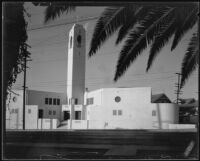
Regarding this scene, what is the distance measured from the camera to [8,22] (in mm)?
6051

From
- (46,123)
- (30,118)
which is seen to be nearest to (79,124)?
(46,123)

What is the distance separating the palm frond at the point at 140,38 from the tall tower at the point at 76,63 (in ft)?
2.43

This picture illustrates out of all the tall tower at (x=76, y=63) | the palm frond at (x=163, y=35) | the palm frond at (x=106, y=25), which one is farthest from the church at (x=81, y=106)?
the palm frond at (x=163, y=35)

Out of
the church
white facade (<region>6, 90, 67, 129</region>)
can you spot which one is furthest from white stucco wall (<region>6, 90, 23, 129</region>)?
the church

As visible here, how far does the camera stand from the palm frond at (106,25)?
6.09 metres

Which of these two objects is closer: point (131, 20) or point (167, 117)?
point (131, 20)

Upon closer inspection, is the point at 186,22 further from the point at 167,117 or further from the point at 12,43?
the point at 12,43

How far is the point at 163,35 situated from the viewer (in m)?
6.24

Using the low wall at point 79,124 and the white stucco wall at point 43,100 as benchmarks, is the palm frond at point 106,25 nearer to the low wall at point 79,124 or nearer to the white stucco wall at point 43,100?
the white stucco wall at point 43,100

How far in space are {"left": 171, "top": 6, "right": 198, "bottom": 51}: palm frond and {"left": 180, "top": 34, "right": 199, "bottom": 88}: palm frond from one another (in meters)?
0.21

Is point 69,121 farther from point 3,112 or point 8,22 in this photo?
point 8,22

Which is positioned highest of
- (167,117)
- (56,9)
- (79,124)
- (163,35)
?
(56,9)

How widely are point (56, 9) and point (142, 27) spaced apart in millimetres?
1587

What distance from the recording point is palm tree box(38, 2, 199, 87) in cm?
605
